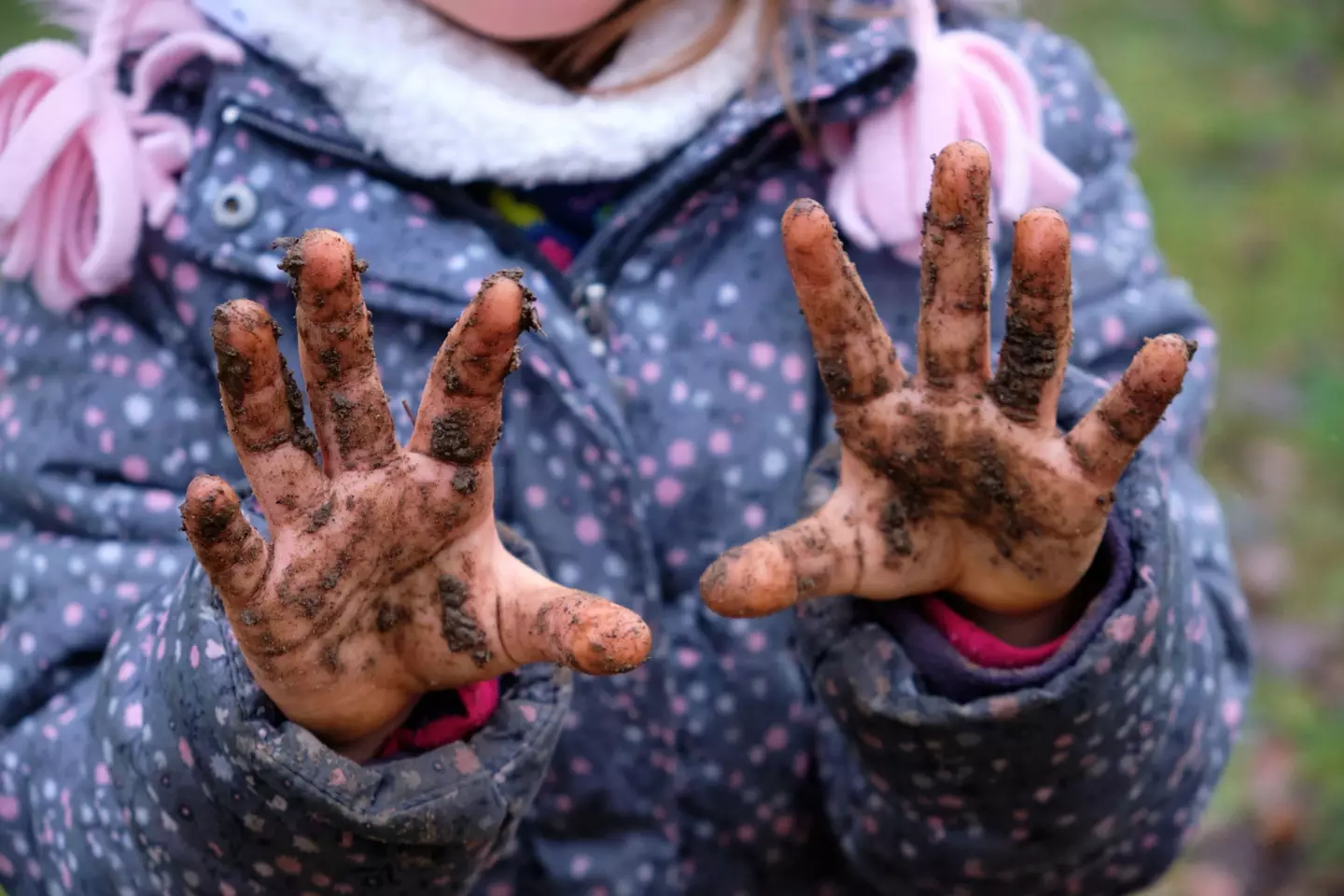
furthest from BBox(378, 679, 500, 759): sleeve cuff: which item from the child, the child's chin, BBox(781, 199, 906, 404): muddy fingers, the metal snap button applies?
the child's chin

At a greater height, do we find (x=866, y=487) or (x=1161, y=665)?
(x=866, y=487)

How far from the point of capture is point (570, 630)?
2.57 feet

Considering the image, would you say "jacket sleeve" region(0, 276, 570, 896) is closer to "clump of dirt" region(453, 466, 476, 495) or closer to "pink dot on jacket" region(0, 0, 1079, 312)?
"pink dot on jacket" region(0, 0, 1079, 312)

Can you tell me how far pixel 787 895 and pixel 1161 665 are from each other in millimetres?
436

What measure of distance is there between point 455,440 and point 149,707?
336 mm

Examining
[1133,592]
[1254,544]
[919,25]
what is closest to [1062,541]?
[1133,592]

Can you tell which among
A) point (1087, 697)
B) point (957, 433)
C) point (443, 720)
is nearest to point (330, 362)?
point (443, 720)

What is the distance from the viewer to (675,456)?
45.6 inches

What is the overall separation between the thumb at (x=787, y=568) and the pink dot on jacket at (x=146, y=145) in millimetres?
313

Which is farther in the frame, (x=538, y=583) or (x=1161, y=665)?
(x=1161, y=665)

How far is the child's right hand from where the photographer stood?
763 mm

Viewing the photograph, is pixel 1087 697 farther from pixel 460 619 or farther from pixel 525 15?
pixel 525 15

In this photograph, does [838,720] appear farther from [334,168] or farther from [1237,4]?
[1237,4]

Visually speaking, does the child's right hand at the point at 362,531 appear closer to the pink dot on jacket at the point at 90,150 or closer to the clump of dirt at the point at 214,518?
the clump of dirt at the point at 214,518
